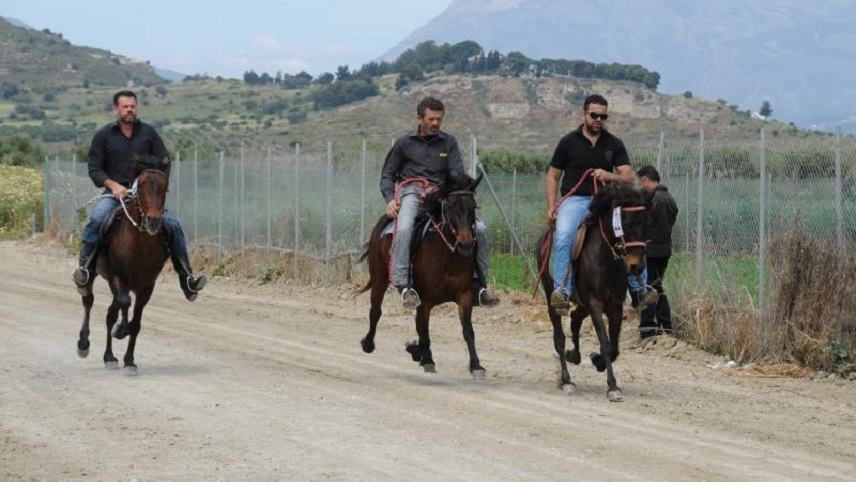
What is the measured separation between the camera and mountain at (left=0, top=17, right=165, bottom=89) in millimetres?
169250

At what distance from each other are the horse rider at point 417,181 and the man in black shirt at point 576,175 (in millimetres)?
848

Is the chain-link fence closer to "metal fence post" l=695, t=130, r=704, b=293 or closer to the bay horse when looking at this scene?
"metal fence post" l=695, t=130, r=704, b=293

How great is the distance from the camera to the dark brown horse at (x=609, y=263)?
43.8ft

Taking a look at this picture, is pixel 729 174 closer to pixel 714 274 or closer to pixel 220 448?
pixel 714 274

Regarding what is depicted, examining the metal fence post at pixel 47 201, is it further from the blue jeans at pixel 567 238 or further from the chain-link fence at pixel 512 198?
the blue jeans at pixel 567 238

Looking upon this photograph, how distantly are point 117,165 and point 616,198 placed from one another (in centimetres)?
518

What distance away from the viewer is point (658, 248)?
17891 millimetres

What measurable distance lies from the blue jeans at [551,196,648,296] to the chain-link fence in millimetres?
3153

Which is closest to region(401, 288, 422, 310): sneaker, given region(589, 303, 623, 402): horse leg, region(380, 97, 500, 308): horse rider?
region(380, 97, 500, 308): horse rider

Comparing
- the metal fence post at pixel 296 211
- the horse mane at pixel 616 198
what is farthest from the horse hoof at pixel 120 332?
the metal fence post at pixel 296 211

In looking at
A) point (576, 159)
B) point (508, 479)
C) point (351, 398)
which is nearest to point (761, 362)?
point (576, 159)

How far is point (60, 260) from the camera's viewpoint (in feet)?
118

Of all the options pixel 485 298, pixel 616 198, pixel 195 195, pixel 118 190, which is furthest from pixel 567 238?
pixel 195 195

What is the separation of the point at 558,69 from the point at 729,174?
307ft
